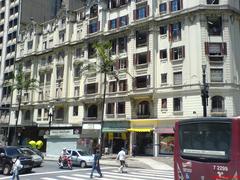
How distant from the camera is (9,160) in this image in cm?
2406

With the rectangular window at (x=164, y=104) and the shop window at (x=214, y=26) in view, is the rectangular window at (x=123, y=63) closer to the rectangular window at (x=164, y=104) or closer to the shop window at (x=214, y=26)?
the rectangular window at (x=164, y=104)

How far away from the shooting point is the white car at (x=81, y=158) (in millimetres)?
29844

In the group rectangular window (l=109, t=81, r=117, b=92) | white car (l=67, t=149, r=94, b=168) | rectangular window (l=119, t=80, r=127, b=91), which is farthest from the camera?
rectangular window (l=109, t=81, r=117, b=92)

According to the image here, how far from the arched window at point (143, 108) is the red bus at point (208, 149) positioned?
106 ft

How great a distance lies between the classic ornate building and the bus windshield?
2791cm

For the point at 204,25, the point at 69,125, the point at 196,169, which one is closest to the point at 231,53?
the point at 204,25

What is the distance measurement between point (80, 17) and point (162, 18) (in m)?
16.8

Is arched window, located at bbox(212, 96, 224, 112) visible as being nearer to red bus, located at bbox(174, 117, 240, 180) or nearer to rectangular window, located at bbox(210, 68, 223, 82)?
rectangular window, located at bbox(210, 68, 223, 82)

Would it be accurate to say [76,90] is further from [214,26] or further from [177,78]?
[214,26]

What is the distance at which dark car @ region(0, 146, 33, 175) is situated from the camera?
944 inches

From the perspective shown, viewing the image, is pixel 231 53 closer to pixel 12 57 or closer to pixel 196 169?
pixel 196 169

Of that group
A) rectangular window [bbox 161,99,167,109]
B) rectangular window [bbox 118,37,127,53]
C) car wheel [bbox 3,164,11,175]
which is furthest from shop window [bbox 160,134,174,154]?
car wheel [bbox 3,164,11,175]

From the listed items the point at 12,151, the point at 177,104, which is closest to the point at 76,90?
the point at 177,104

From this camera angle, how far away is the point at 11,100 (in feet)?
220
